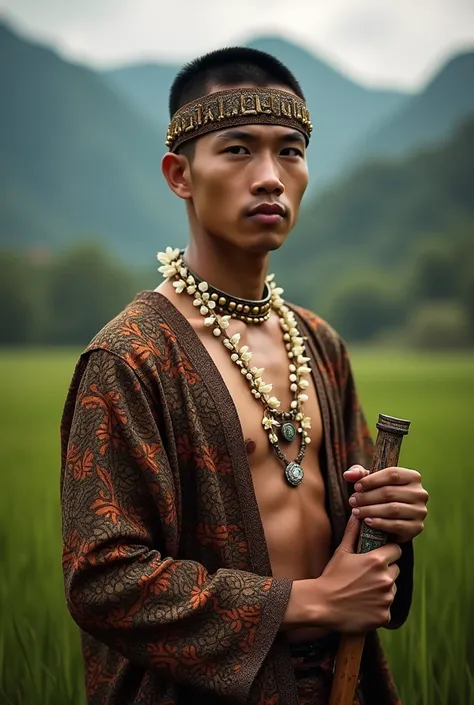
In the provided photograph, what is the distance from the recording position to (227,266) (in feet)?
4.52

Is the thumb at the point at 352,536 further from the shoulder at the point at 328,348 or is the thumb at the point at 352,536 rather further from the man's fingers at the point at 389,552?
the shoulder at the point at 328,348

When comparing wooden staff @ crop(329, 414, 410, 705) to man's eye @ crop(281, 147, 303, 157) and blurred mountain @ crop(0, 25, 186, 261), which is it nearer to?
man's eye @ crop(281, 147, 303, 157)

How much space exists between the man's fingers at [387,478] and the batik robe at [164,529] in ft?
0.59

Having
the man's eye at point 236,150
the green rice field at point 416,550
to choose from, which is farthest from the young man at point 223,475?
the green rice field at point 416,550

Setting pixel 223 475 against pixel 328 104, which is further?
pixel 328 104

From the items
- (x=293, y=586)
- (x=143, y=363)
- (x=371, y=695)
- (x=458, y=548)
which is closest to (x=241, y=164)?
(x=143, y=363)

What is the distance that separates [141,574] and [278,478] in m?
0.31

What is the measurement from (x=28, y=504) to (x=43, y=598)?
0.98 metres

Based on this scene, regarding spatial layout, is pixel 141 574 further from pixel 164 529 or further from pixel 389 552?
pixel 389 552

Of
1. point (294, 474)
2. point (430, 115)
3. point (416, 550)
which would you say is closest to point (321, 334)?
point (294, 474)

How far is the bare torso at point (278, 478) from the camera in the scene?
50.5 inches

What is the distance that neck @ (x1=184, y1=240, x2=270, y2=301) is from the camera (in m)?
1.37

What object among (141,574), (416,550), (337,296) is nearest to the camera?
(141,574)

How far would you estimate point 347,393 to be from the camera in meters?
1.63
